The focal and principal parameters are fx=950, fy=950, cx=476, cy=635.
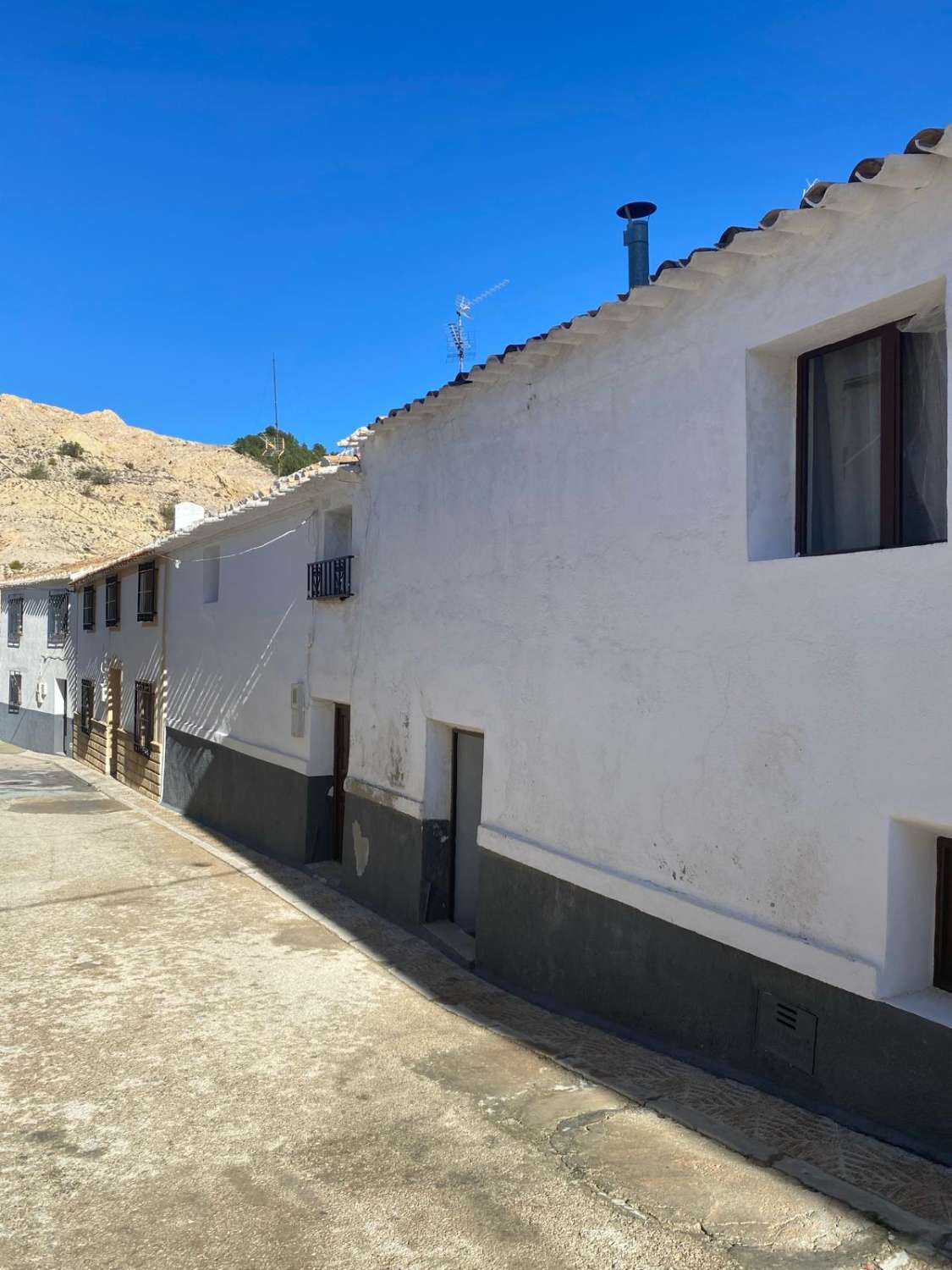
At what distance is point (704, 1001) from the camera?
5.49 metres

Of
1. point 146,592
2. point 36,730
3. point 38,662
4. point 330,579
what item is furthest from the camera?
point 38,662

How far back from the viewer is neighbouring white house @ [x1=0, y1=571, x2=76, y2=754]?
27.4 m

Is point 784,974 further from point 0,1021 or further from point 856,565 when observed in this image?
point 0,1021

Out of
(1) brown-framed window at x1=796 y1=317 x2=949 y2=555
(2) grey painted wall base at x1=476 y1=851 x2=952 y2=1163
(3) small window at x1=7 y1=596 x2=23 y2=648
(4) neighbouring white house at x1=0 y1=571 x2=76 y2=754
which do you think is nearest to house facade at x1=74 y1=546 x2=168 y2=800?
(4) neighbouring white house at x1=0 y1=571 x2=76 y2=754

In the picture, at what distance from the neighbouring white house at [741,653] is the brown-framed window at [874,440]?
2 centimetres

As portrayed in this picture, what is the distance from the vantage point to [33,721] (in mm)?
29562

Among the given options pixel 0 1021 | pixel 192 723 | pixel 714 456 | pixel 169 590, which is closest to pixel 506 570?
pixel 714 456

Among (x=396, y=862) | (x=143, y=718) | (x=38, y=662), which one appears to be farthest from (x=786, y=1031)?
(x=38, y=662)

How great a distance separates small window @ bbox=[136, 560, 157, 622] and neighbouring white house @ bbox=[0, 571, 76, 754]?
7526 millimetres

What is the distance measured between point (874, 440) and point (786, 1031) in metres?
3.09

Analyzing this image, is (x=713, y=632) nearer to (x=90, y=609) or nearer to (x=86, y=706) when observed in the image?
(x=90, y=609)

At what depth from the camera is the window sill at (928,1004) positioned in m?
4.15

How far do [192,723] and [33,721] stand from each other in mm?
15689

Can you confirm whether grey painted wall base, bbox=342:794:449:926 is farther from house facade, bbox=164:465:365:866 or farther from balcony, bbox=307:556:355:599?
balcony, bbox=307:556:355:599
